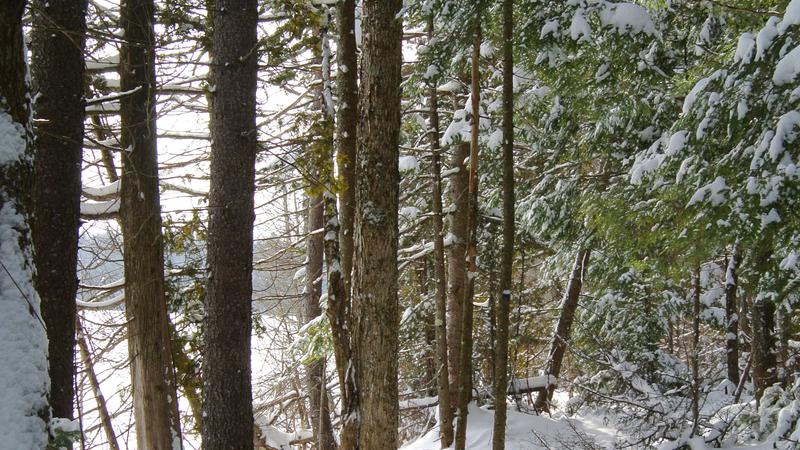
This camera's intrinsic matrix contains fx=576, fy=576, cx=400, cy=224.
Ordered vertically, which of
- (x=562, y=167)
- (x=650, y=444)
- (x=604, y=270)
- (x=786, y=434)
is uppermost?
(x=562, y=167)

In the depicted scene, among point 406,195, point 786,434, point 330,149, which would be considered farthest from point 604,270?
point 330,149

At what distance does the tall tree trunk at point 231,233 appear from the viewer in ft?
16.8

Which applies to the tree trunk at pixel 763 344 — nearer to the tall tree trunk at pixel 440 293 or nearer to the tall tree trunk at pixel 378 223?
the tall tree trunk at pixel 440 293

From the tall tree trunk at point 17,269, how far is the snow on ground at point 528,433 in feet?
21.2

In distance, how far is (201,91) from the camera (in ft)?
26.0

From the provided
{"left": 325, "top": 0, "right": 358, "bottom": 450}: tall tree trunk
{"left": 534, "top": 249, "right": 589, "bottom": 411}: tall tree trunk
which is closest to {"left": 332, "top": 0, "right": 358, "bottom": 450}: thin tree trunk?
{"left": 325, "top": 0, "right": 358, "bottom": 450}: tall tree trunk

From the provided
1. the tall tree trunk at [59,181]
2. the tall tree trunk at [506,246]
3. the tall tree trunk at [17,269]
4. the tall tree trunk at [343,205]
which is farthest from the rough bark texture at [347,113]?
the tall tree trunk at [17,269]

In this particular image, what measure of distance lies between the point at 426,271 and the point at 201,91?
8.45 metres

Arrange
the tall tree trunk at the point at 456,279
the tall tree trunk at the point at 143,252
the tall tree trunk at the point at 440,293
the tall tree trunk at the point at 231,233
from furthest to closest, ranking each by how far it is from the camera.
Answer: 1. the tall tree trunk at the point at 456,279
2. the tall tree trunk at the point at 440,293
3. the tall tree trunk at the point at 143,252
4. the tall tree trunk at the point at 231,233

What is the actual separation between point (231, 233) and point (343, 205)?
84.5 inches

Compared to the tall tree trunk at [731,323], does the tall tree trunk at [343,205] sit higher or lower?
higher

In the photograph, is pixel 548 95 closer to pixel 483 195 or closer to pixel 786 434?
pixel 483 195

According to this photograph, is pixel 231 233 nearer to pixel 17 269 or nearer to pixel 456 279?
pixel 17 269

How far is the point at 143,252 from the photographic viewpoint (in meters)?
6.27
